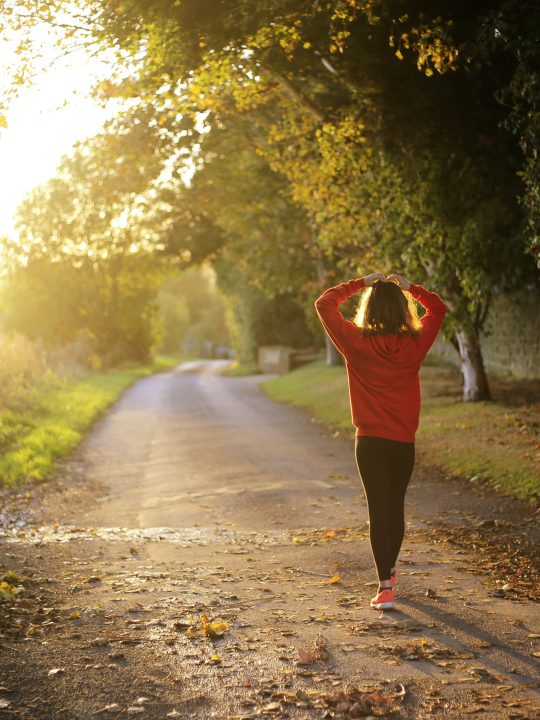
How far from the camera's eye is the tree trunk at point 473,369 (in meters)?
19.6

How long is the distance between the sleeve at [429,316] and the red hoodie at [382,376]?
13mm

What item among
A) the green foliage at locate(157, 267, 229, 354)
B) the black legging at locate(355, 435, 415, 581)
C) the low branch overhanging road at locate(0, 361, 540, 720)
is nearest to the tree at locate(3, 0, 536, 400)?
the low branch overhanging road at locate(0, 361, 540, 720)

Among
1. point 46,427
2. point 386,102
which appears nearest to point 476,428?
point 386,102

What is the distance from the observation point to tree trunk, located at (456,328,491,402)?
19641 mm

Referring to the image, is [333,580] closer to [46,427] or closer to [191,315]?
[46,427]

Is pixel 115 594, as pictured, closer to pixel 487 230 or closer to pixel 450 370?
pixel 487 230

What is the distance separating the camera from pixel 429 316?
6.97 meters

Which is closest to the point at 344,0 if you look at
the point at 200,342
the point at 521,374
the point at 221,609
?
the point at 221,609

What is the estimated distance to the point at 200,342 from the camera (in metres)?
96.1

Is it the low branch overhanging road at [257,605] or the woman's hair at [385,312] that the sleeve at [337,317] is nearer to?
the woman's hair at [385,312]

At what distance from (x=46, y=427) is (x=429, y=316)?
13359 mm

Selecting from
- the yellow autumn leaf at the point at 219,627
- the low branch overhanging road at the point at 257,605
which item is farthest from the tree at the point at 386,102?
the yellow autumn leaf at the point at 219,627

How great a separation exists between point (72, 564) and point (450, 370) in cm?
2073

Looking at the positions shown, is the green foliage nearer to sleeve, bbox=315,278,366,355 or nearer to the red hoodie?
sleeve, bbox=315,278,366,355
